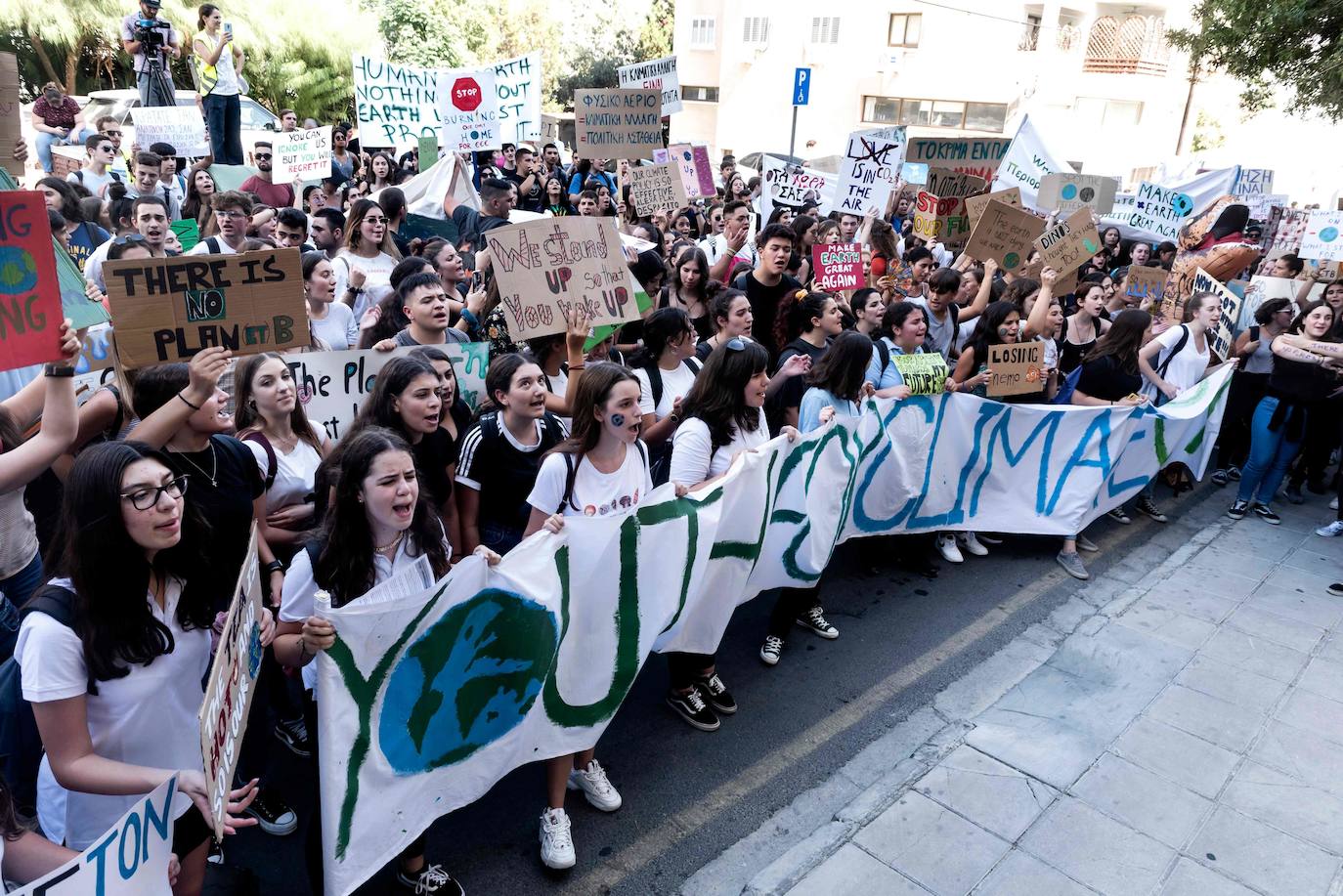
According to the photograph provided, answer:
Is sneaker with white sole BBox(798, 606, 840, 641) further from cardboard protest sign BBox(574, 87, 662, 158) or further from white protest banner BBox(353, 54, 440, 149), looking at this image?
white protest banner BBox(353, 54, 440, 149)

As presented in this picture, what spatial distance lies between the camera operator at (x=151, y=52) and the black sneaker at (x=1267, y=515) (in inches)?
491

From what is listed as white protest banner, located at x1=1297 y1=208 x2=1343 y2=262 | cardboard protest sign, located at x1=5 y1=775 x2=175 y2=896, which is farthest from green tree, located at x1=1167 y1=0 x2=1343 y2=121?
cardboard protest sign, located at x1=5 y1=775 x2=175 y2=896

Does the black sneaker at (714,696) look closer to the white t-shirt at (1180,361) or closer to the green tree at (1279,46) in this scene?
the white t-shirt at (1180,361)

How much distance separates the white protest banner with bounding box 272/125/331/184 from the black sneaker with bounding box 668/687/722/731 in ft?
24.4

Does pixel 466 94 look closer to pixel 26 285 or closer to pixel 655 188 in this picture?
pixel 655 188

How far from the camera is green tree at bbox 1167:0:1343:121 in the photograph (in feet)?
31.7

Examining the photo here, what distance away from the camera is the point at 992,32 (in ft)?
102

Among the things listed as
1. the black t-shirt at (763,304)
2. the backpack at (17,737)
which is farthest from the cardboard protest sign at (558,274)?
the backpack at (17,737)

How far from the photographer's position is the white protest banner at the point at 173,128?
9.74 m

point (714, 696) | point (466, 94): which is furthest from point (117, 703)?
point (466, 94)

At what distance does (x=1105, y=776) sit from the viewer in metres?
4.09

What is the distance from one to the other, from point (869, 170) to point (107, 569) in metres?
7.91

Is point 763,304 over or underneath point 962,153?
underneath

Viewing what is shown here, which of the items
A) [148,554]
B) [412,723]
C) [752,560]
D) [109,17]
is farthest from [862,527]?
[109,17]
